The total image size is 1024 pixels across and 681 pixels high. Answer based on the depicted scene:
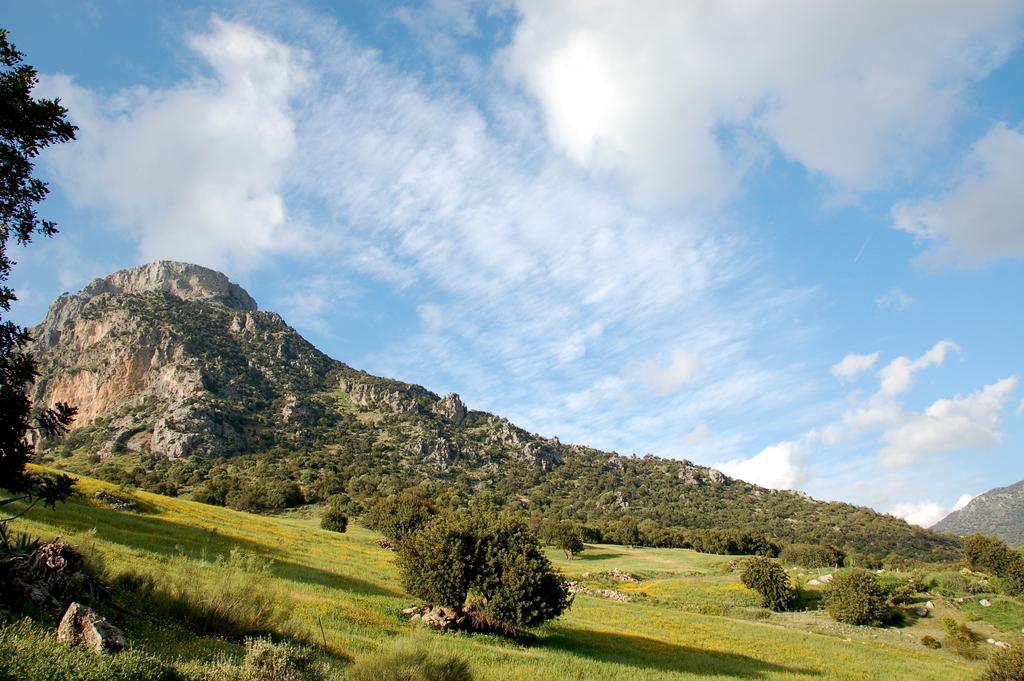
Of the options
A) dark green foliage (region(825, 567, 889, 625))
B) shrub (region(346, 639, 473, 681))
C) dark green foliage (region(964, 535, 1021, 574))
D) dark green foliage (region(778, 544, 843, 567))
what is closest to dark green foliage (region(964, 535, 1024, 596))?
dark green foliage (region(964, 535, 1021, 574))

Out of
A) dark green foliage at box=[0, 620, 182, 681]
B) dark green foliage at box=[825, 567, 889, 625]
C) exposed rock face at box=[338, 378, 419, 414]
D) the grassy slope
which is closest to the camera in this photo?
dark green foliage at box=[0, 620, 182, 681]

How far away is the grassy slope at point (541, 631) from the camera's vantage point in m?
18.8

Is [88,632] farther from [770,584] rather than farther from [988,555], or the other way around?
[988,555]

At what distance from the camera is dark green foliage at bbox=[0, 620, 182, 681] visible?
734 cm

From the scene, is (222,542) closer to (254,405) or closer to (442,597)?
(442,597)

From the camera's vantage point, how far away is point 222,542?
1204 inches

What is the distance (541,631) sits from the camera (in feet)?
87.7

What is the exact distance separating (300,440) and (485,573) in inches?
4412

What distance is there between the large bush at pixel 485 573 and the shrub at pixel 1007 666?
1745 cm

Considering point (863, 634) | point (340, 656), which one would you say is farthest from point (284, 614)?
point (863, 634)

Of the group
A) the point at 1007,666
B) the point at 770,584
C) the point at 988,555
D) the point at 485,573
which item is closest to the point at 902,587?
the point at 770,584

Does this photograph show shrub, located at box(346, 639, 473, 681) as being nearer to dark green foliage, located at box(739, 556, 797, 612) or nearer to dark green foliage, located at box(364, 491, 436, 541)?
dark green foliage, located at box(739, 556, 797, 612)

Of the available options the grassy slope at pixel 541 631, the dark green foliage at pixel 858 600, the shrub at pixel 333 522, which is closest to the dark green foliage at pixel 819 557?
the grassy slope at pixel 541 631

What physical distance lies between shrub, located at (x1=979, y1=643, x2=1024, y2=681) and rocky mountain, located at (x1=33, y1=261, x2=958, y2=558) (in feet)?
246
